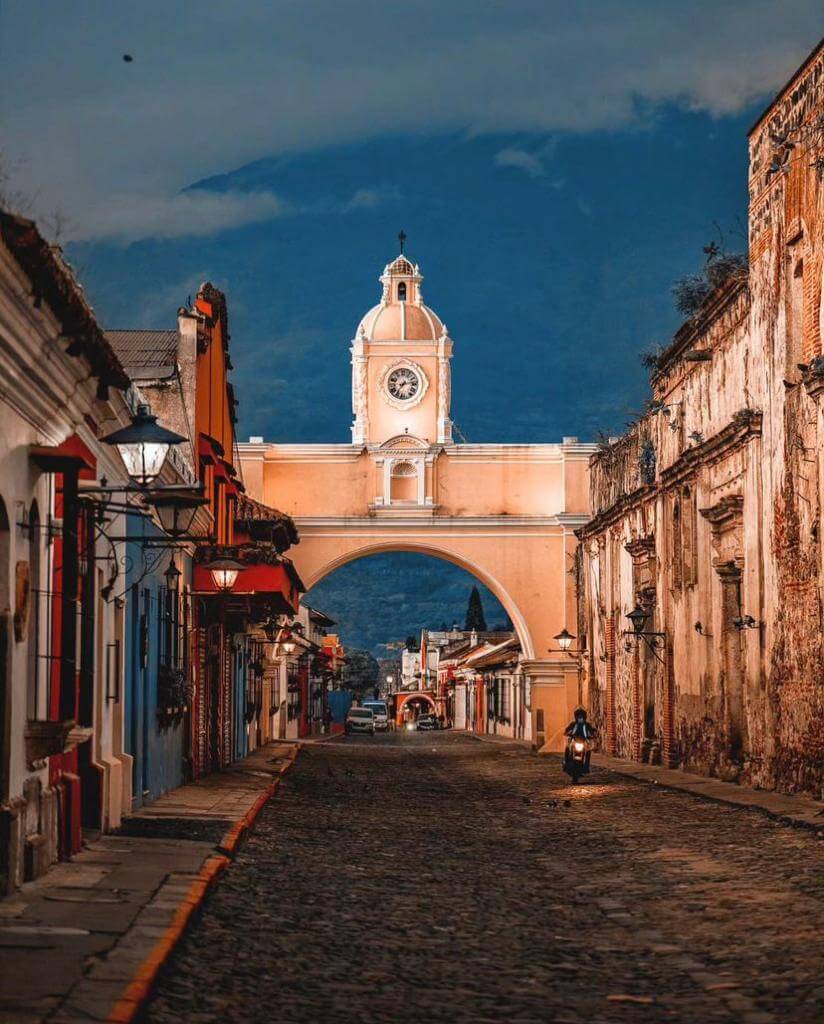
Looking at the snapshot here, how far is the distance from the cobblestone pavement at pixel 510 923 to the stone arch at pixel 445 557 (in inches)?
1129

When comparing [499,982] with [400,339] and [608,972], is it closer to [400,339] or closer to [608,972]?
[608,972]

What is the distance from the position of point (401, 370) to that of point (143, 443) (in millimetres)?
40389

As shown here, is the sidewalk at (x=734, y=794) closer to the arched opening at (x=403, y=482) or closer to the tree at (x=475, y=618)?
the arched opening at (x=403, y=482)

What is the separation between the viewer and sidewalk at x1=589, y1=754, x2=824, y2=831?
15727 mm

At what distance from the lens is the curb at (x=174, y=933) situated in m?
6.40

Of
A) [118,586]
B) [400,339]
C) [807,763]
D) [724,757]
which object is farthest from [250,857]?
[400,339]

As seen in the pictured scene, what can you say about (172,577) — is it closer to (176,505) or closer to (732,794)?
(732,794)

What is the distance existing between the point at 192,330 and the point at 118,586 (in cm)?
927

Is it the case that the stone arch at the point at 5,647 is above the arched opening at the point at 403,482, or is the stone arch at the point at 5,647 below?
below

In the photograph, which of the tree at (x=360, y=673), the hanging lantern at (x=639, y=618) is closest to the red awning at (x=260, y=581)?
the hanging lantern at (x=639, y=618)

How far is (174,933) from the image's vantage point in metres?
8.16

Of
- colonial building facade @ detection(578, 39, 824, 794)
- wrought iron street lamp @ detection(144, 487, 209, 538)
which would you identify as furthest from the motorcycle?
wrought iron street lamp @ detection(144, 487, 209, 538)

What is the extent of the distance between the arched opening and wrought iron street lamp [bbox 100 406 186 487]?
114 feet

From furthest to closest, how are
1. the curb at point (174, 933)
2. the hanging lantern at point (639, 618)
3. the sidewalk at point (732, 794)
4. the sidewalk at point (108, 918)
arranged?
the hanging lantern at point (639, 618) → the sidewalk at point (732, 794) → the sidewalk at point (108, 918) → the curb at point (174, 933)
